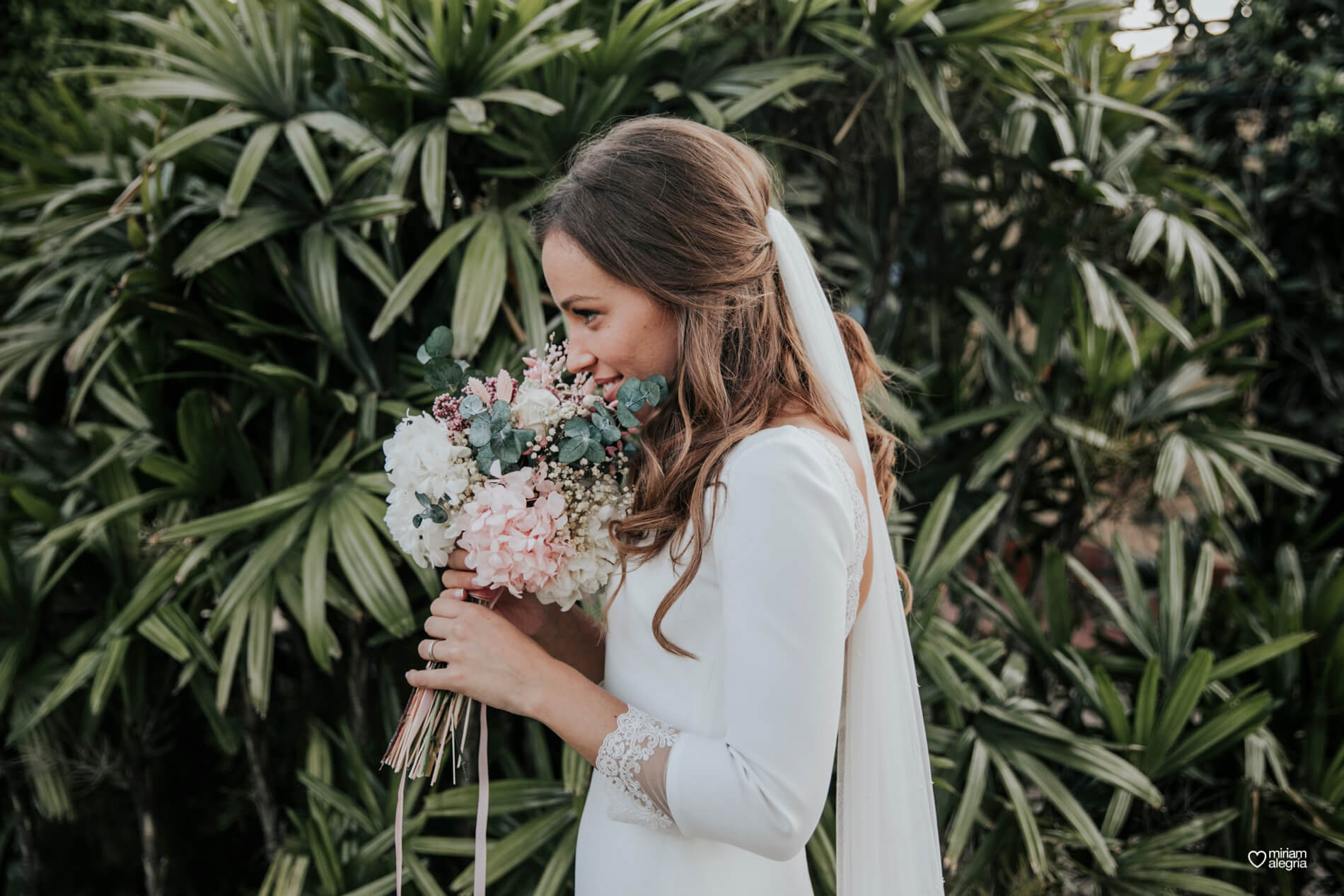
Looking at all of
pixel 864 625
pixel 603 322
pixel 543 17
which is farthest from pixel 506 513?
pixel 543 17

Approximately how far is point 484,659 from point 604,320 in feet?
1.68

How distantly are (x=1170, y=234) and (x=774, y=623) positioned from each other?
2206 mm

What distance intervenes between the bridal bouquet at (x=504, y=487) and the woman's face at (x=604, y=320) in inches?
1.6

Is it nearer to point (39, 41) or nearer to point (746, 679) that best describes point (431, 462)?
point (746, 679)

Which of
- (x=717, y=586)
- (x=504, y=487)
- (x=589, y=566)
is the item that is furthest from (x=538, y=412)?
(x=717, y=586)

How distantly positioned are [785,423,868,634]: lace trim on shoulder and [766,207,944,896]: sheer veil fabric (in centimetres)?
9

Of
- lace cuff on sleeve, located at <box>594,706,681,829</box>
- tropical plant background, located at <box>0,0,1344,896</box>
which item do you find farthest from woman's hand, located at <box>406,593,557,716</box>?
tropical plant background, located at <box>0,0,1344,896</box>

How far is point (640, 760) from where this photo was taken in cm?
124

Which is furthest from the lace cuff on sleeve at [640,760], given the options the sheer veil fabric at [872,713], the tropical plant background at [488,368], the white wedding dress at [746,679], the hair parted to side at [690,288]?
the tropical plant background at [488,368]

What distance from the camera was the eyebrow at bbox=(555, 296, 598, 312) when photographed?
51.9 inches

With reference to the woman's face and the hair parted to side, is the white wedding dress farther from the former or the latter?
the woman's face

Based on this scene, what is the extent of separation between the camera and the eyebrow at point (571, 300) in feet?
4.33

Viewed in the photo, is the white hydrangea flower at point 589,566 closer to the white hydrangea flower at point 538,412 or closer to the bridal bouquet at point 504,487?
the bridal bouquet at point 504,487

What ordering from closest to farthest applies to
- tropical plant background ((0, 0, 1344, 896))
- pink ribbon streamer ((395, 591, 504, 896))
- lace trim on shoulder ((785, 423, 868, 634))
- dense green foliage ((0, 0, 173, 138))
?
lace trim on shoulder ((785, 423, 868, 634)) < pink ribbon streamer ((395, 591, 504, 896)) < tropical plant background ((0, 0, 1344, 896)) < dense green foliage ((0, 0, 173, 138))
